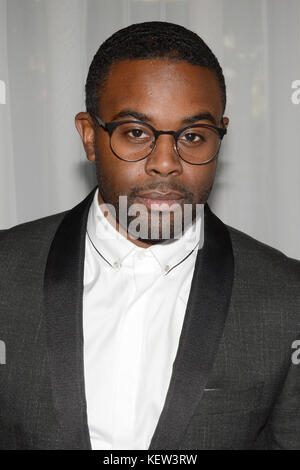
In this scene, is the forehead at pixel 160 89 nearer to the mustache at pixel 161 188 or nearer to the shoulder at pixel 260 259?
the mustache at pixel 161 188

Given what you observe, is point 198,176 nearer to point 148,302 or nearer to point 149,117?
point 149,117

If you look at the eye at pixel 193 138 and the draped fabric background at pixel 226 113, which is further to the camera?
the draped fabric background at pixel 226 113

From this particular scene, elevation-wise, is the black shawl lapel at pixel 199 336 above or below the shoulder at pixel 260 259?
below

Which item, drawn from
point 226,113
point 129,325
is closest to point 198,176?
point 129,325

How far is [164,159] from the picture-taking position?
107cm

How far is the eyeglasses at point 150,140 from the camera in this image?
109cm

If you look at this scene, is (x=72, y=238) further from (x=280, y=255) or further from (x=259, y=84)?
(x=259, y=84)

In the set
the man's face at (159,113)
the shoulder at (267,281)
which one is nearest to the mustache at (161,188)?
the man's face at (159,113)

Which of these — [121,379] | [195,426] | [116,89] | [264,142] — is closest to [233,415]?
[195,426]

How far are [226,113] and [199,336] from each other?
799 millimetres

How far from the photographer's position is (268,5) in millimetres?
1718

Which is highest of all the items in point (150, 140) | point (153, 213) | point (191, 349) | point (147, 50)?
point (147, 50)

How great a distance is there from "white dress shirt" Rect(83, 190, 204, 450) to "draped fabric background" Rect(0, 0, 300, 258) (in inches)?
20.8

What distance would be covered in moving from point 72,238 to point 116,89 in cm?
30
